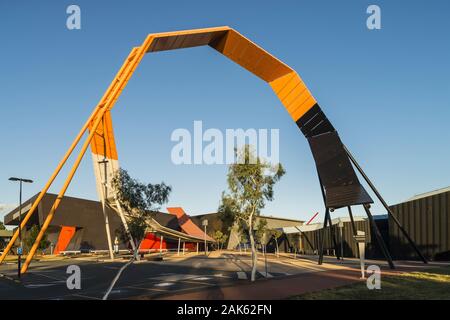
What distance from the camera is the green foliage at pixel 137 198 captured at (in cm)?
4741

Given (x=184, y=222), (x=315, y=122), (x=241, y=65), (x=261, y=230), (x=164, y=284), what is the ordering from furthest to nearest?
(x=184, y=222)
(x=315, y=122)
(x=241, y=65)
(x=261, y=230)
(x=164, y=284)

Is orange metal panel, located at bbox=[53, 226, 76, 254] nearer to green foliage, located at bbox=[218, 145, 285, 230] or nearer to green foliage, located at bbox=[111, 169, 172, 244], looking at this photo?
green foliage, located at bbox=[111, 169, 172, 244]

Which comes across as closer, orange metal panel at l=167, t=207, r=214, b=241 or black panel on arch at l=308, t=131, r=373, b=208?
black panel on arch at l=308, t=131, r=373, b=208

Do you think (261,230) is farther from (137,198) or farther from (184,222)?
(184,222)

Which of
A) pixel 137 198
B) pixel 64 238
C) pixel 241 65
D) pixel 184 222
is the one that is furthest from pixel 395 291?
pixel 184 222

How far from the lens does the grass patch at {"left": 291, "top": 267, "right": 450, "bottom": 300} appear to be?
52.6 ft

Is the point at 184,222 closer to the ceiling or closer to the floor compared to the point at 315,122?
closer to the floor

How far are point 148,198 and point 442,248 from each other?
2987cm

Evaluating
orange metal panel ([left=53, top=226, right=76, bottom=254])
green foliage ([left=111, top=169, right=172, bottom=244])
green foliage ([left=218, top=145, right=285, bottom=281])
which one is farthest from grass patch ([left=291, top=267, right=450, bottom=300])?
orange metal panel ([left=53, top=226, right=76, bottom=254])

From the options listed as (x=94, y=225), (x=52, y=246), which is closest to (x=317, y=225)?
(x=94, y=225)

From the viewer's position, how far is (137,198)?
47.8m

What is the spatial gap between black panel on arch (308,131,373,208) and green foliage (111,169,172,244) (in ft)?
75.0

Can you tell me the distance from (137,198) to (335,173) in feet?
83.5
